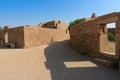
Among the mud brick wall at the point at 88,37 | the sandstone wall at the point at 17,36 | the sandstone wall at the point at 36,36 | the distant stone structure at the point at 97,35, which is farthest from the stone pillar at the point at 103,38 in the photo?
the sandstone wall at the point at 17,36

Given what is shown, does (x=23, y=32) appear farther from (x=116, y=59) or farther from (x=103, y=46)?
(x=116, y=59)

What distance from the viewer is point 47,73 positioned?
6375 millimetres

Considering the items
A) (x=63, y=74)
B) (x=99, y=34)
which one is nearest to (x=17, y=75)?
(x=63, y=74)

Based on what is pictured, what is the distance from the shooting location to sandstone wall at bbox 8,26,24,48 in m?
15.8

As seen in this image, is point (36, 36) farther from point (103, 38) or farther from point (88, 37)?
point (103, 38)

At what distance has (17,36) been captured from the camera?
54.0 ft

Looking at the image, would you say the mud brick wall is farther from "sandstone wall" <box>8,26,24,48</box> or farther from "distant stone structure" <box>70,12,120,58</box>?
"sandstone wall" <box>8,26,24,48</box>

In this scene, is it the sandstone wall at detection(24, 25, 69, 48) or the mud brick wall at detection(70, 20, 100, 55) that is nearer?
the mud brick wall at detection(70, 20, 100, 55)

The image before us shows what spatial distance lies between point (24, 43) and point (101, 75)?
11.0m

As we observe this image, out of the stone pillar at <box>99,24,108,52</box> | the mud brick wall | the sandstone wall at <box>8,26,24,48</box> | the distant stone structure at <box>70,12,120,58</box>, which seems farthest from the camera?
the sandstone wall at <box>8,26,24,48</box>

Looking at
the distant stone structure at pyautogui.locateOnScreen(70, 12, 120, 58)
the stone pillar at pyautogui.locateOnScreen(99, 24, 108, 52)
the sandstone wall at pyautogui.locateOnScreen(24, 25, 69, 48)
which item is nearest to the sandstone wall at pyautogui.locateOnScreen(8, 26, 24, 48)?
the sandstone wall at pyautogui.locateOnScreen(24, 25, 69, 48)

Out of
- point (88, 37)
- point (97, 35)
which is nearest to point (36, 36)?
point (88, 37)

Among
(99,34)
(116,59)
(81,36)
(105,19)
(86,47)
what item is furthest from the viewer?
(81,36)

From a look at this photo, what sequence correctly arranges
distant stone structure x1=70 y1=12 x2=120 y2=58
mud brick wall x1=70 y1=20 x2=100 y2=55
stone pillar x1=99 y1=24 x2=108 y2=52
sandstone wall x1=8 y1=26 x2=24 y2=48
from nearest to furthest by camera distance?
distant stone structure x1=70 y1=12 x2=120 y2=58 < stone pillar x1=99 y1=24 x2=108 y2=52 < mud brick wall x1=70 y1=20 x2=100 y2=55 < sandstone wall x1=8 y1=26 x2=24 y2=48
